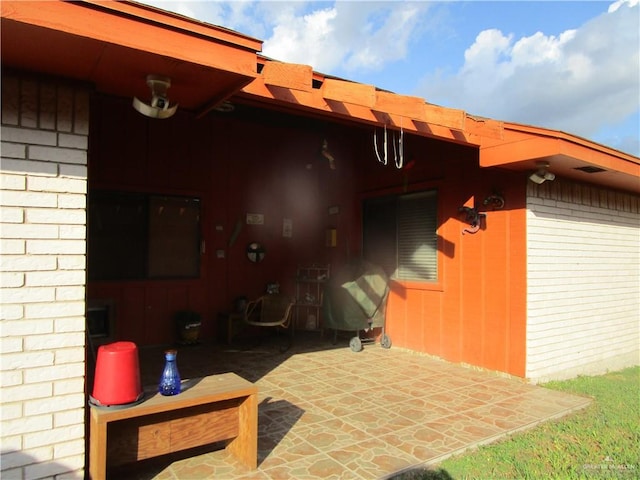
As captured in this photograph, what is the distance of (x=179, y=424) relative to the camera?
2.79 metres

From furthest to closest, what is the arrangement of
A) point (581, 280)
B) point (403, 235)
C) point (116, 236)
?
point (403, 235)
point (116, 236)
point (581, 280)

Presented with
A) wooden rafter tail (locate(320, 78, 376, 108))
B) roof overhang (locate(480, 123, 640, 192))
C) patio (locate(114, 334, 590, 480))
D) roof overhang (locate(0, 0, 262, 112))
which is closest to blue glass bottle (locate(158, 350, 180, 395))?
patio (locate(114, 334, 590, 480))

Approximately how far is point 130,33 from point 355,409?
362 centimetres

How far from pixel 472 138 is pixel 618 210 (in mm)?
3518

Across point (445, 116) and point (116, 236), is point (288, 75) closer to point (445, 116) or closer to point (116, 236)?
point (445, 116)

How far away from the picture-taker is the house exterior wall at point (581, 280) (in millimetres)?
5230

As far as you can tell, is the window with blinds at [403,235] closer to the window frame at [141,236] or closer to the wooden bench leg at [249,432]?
the window frame at [141,236]

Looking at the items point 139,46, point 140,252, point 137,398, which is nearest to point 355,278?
point 140,252

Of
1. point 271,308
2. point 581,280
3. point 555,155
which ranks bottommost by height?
point 271,308

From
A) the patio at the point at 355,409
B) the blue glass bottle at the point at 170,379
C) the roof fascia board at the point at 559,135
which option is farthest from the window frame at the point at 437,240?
the blue glass bottle at the point at 170,379

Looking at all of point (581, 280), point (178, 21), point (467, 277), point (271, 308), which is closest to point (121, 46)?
point (178, 21)

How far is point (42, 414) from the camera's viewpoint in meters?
2.45

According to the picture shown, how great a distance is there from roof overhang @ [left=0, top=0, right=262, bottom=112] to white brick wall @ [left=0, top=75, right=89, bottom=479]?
0.86 ft

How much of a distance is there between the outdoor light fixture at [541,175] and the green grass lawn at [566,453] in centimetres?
246
